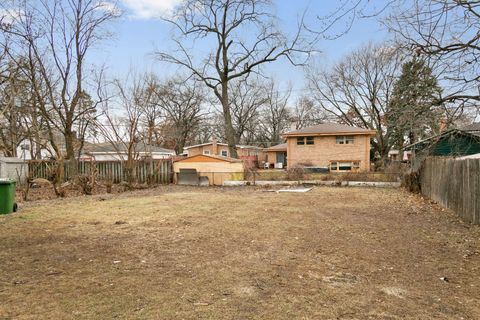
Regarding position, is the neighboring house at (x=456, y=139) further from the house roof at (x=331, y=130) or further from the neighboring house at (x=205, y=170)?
the house roof at (x=331, y=130)

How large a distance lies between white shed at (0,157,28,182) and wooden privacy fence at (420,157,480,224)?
16403 mm

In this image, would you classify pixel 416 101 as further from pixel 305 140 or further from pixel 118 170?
pixel 305 140

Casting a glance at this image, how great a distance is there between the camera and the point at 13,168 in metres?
16.7

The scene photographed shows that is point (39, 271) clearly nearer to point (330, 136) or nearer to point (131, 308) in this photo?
point (131, 308)

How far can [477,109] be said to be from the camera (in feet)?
21.3

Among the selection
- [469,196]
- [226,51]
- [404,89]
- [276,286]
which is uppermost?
[226,51]

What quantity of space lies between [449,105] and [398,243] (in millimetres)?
2971

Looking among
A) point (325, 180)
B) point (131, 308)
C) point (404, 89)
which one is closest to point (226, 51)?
point (325, 180)

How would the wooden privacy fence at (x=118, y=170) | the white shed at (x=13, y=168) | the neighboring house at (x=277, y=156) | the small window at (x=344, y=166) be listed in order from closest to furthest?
the white shed at (x=13, y=168) → the wooden privacy fence at (x=118, y=170) → the small window at (x=344, y=166) → the neighboring house at (x=277, y=156)

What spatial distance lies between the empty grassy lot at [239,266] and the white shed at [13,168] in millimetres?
9205

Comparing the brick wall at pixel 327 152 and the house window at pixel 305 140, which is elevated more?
the house window at pixel 305 140

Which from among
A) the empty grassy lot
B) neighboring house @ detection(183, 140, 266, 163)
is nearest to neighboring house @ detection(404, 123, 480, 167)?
the empty grassy lot

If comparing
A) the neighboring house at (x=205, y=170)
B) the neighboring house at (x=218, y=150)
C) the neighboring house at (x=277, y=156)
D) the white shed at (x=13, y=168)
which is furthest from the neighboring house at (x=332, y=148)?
the white shed at (x=13, y=168)

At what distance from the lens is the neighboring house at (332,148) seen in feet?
97.5
